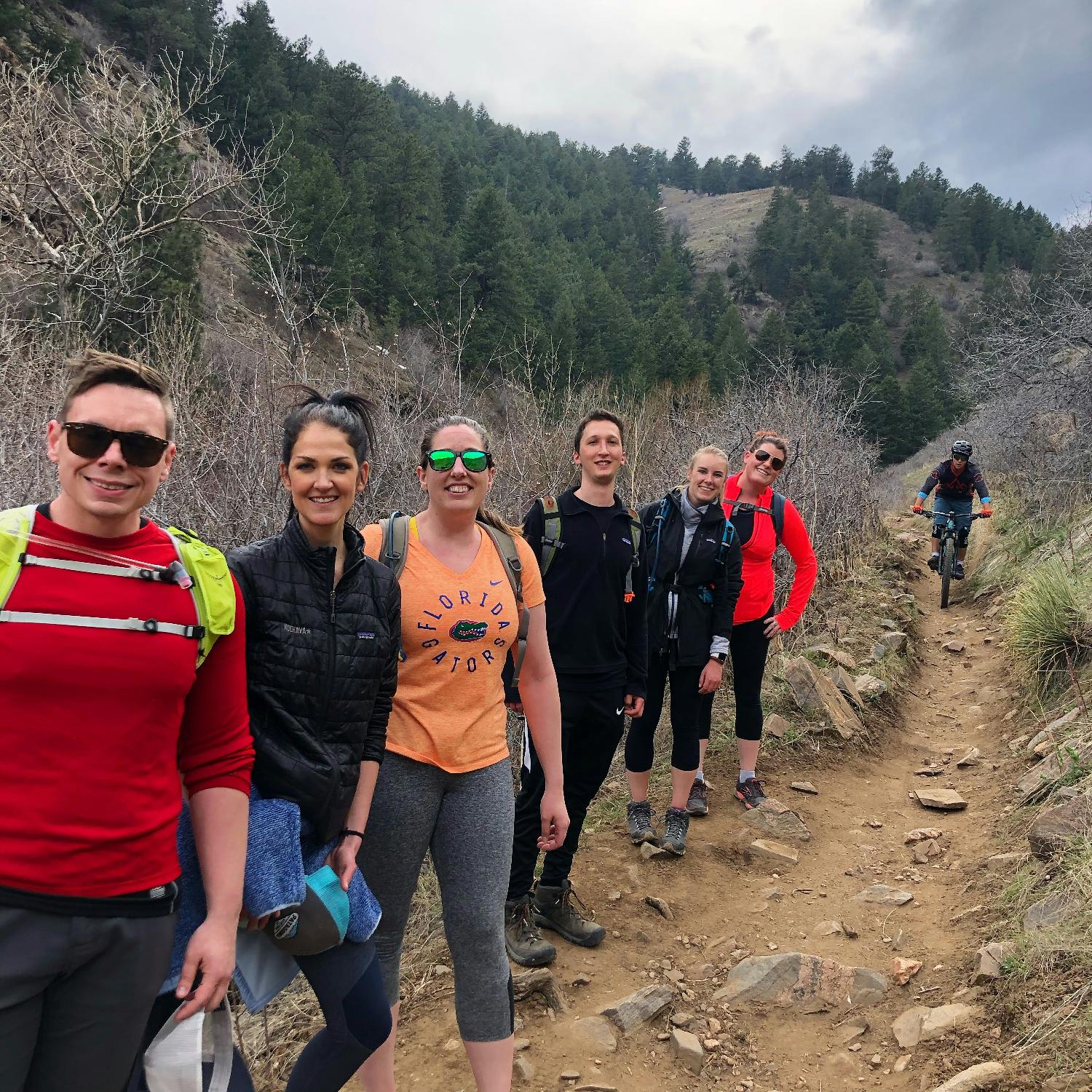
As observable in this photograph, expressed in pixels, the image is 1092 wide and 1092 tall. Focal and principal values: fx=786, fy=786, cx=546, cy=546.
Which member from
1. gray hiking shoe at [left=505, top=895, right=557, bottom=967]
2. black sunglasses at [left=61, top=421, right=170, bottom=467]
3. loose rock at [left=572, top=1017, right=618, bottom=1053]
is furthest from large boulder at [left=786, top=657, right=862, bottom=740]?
black sunglasses at [left=61, top=421, right=170, bottom=467]

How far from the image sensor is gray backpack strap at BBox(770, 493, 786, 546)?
4137 mm

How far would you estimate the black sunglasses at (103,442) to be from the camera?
1.28 m

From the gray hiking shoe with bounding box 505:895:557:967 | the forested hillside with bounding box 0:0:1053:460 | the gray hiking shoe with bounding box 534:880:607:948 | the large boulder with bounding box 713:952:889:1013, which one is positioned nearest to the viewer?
the large boulder with bounding box 713:952:889:1013

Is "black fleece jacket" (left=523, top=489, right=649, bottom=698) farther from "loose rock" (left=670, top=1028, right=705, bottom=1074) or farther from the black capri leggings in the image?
the black capri leggings

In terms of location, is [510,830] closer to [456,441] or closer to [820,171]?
[456,441]

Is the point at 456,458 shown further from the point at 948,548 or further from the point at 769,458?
the point at 948,548

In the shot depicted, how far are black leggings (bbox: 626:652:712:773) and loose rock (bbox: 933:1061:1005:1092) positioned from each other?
1.74 m

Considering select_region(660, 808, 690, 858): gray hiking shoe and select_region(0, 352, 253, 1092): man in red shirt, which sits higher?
select_region(0, 352, 253, 1092): man in red shirt

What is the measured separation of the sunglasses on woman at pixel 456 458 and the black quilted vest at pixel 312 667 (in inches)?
17.1

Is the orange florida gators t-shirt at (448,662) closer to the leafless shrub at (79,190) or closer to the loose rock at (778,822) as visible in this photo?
the loose rock at (778,822)

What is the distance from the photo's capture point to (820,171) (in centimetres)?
9488

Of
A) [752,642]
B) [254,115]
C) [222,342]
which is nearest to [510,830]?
[752,642]

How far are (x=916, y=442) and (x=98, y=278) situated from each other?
113ft

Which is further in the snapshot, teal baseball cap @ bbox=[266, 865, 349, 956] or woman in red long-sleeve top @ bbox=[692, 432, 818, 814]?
woman in red long-sleeve top @ bbox=[692, 432, 818, 814]
